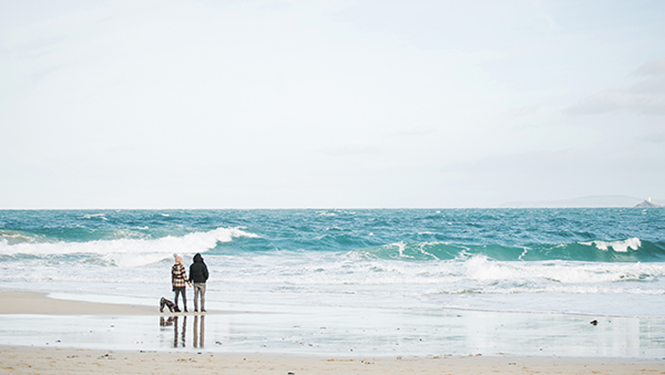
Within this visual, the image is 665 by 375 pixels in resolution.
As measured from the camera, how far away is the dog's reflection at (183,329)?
9.09 m

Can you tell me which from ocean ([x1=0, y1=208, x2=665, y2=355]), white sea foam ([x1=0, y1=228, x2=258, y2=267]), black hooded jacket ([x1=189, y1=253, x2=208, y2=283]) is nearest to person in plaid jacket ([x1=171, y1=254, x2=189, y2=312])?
black hooded jacket ([x1=189, y1=253, x2=208, y2=283])

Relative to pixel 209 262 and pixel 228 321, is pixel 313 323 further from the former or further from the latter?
pixel 209 262

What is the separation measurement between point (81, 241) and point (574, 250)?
32473 millimetres

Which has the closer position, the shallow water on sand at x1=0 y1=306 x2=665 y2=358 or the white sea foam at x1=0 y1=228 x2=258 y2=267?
the shallow water on sand at x1=0 y1=306 x2=665 y2=358

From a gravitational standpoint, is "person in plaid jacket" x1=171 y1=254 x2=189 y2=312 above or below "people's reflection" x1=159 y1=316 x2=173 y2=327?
above

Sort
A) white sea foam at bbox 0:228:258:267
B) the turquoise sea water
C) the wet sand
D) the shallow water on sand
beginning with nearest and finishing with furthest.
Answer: the wet sand
the shallow water on sand
the turquoise sea water
white sea foam at bbox 0:228:258:267

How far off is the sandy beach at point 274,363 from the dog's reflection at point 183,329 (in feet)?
2.05

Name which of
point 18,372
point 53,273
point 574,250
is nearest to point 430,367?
point 18,372

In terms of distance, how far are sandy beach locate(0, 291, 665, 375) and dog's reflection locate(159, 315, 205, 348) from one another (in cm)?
62

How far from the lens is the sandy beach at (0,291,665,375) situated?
6.90m

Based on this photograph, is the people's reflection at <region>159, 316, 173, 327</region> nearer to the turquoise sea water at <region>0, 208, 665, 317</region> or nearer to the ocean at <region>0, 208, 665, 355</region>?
the ocean at <region>0, 208, 665, 355</region>

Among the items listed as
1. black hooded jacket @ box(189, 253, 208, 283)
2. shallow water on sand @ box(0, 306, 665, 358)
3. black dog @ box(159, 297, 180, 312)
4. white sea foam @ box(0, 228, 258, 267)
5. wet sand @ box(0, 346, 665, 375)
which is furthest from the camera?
white sea foam @ box(0, 228, 258, 267)

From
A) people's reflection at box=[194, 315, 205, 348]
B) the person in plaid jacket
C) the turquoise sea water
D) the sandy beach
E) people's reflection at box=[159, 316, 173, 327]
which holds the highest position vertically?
the person in plaid jacket

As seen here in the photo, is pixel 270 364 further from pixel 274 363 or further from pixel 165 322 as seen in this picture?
Answer: pixel 165 322
